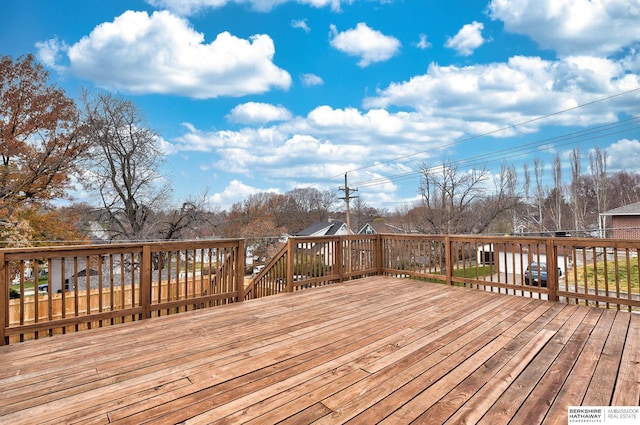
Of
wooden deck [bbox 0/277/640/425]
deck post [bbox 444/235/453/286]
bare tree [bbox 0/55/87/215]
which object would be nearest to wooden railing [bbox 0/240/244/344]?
wooden deck [bbox 0/277/640/425]

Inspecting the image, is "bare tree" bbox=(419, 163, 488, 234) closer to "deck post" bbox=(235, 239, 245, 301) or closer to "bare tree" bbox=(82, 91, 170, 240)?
"bare tree" bbox=(82, 91, 170, 240)

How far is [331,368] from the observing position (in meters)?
1.98

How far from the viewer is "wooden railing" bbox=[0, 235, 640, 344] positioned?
9.01 ft

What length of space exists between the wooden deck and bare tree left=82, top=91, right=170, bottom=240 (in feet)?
44.3

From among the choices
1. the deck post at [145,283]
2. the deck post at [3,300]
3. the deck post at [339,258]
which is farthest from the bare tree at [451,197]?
the deck post at [3,300]

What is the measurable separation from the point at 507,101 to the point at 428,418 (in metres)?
15.3

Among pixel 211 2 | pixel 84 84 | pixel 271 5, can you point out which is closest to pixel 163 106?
pixel 84 84

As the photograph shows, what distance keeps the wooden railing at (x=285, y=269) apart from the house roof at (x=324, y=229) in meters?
21.2

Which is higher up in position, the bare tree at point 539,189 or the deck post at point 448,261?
the bare tree at point 539,189

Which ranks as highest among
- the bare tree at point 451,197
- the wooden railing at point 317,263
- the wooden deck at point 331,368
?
the bare tree at point 451,197

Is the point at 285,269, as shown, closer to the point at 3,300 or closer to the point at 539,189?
the point at 3,300

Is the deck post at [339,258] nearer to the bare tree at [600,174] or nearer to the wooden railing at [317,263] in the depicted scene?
the wooden railing at [317,263]

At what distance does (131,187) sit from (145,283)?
1397 cm

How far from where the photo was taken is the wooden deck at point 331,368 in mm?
1524
